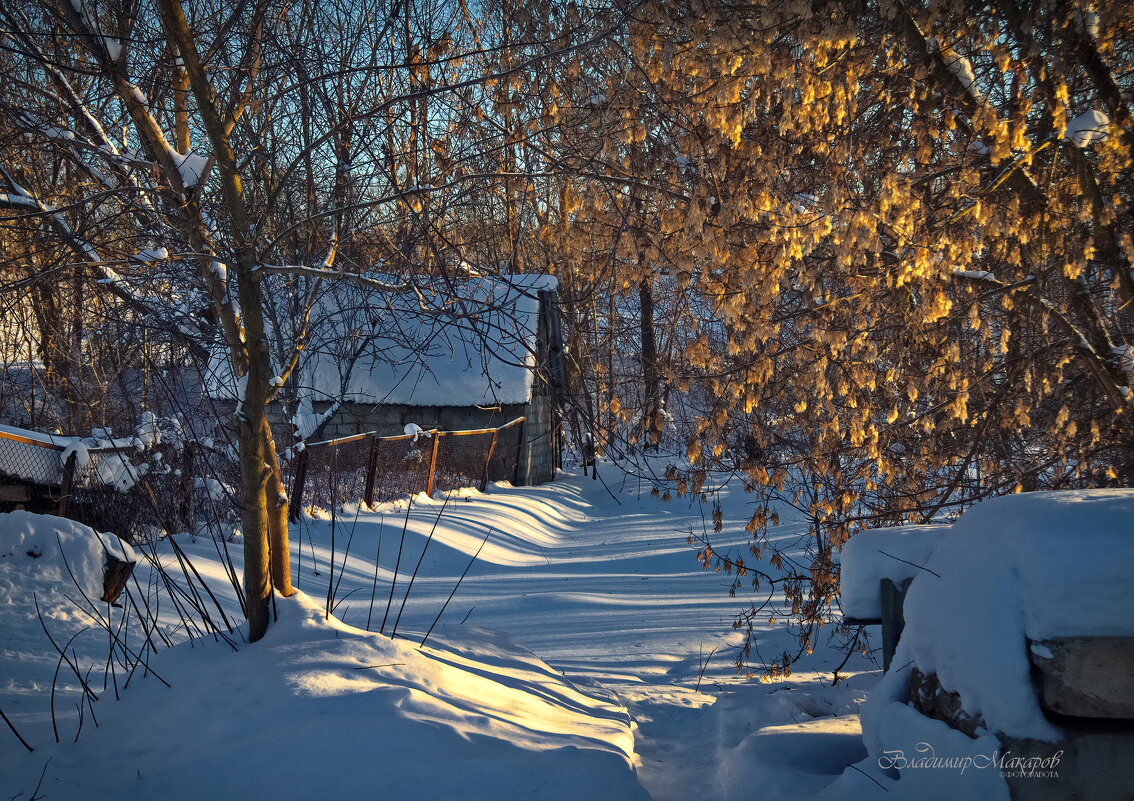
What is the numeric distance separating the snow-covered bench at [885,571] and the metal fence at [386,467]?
622 cm

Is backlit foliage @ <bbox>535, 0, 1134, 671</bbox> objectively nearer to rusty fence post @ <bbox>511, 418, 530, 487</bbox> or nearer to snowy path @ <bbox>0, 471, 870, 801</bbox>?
snowy path @ <bbox>0, 471, 870, 801</bbox>

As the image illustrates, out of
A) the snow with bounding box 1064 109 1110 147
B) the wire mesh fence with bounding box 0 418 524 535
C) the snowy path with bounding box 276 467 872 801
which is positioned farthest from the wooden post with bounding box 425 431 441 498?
the snow with bounding box 1064 109 1110 147

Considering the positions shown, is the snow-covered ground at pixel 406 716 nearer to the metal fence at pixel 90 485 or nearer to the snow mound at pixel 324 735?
the snow mound at pixel 324 735

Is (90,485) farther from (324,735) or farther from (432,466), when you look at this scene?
(324,735)

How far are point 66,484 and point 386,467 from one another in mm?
4785

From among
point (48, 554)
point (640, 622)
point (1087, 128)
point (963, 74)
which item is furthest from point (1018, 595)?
point (48, 554)

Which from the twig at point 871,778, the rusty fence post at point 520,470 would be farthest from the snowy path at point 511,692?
the rusty fence post at point 520,470

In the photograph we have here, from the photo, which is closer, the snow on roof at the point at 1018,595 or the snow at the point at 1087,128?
the snow on roof at the point at 1018,595

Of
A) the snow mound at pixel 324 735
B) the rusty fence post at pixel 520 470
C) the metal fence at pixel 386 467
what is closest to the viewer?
the snow mound at pixel 324 735

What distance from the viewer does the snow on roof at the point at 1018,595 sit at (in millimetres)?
2434

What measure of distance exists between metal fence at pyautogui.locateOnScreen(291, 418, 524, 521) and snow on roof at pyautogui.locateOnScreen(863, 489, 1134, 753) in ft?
22.6

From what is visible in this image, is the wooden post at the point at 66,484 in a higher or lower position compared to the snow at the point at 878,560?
higher

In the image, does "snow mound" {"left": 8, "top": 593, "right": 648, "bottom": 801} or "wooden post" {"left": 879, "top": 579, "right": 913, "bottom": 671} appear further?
"wooden post" {"left": 879, "top": 579, "right": 913, "bottom": 671}

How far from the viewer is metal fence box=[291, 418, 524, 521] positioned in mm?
9905
